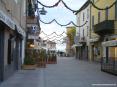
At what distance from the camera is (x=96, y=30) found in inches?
1960

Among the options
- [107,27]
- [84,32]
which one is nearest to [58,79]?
[107,27]

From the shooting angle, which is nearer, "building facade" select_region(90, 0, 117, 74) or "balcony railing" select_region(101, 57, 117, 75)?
"balcony railing" select_region(101, 57, 117, 75)

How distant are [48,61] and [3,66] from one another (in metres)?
29.1

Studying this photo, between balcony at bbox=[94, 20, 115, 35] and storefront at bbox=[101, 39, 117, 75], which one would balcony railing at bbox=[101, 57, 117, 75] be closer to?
storefront at bbox=[101, 39, 117, 75]

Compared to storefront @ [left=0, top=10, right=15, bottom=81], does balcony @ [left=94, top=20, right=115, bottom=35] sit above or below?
above

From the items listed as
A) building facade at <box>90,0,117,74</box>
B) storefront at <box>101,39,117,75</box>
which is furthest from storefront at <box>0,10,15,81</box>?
building facade at <box>90,0,117,74</box>

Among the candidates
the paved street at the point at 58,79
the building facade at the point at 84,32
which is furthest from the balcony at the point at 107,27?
the paved street at the point at 58,79

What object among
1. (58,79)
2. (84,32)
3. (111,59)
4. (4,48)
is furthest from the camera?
(84,32)

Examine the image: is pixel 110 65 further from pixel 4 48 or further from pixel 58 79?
pixel 4 48

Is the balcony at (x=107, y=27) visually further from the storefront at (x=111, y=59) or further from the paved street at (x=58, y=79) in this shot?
the paved street at (x=58, y=79)

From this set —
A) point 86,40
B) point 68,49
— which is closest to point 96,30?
point 86,40

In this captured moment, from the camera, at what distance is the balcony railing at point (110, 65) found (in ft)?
88.7

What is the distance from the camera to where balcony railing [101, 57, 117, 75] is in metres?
27.0

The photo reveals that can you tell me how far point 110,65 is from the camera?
28297 mm
